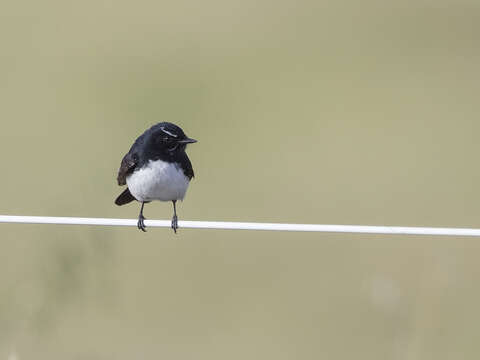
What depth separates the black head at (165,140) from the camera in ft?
24.4

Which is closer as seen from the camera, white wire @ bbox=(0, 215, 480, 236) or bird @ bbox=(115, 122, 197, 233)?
white wire @ bbox=(0, 215, 480, 236)

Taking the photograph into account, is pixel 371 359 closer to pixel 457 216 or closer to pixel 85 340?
pixel 85 340

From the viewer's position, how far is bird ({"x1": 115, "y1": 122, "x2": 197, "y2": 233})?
7.32 m

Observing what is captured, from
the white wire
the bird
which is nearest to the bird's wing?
the bird

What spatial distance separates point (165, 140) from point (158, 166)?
0.22 meters

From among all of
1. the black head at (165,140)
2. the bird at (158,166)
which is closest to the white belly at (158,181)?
the bird at (158,166)

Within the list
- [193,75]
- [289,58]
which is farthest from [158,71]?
[289,58]

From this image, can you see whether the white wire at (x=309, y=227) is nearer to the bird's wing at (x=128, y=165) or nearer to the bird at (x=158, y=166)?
the bird at (x=158, y=166)

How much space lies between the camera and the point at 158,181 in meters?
7.29

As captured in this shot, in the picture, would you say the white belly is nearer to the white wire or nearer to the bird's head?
the bird's head

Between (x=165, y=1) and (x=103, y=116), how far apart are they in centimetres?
599

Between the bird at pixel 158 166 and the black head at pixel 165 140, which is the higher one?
the black head at pixel 165 140

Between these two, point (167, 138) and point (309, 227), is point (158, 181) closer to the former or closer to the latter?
point (167, 138)

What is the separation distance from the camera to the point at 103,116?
1389 cm
